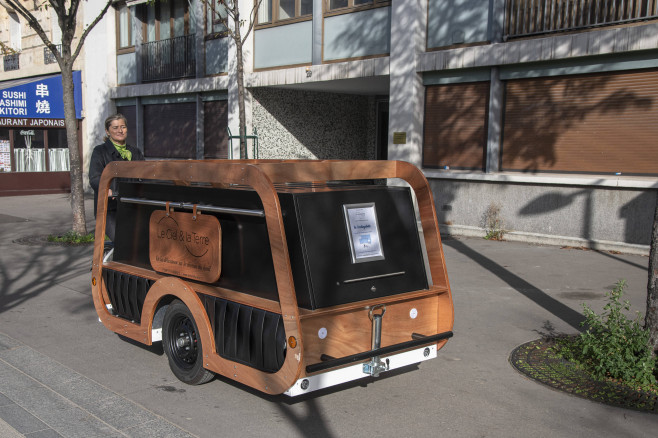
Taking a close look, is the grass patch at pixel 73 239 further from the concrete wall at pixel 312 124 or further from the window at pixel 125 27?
the window at pixel 125 27

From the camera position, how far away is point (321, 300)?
431 centimetres

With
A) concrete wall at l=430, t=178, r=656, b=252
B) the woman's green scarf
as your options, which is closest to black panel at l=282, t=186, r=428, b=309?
the woman's green scarf

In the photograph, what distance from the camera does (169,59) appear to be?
20547mm

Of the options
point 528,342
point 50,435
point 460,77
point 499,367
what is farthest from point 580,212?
point 50,435

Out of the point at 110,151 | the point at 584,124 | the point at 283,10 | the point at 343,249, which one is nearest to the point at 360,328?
the point at 343,249

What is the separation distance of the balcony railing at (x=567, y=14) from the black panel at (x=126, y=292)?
9353 mm

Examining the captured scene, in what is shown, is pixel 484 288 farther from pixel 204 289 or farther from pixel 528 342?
pixel 204 289

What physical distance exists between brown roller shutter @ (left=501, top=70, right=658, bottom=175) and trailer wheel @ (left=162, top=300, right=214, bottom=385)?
28.7 feet

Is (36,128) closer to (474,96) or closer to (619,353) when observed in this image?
(474,96)

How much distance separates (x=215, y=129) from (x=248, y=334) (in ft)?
50.7

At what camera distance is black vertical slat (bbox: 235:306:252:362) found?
4.42 metres

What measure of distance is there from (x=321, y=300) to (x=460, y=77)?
997 centimetres

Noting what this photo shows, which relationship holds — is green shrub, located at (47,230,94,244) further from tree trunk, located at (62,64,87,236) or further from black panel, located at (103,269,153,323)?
black panel, located at (103,269,153,323)

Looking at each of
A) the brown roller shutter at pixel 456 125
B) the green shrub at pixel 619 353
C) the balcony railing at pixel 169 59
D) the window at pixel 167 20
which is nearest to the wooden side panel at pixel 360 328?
the green shrub at pixel 619 353
